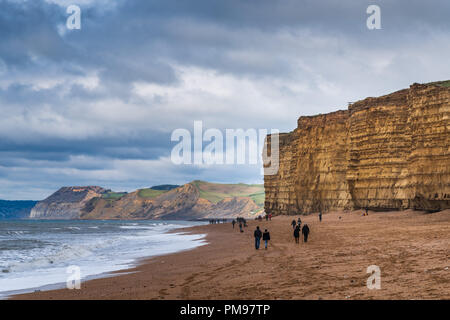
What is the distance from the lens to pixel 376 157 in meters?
52.7

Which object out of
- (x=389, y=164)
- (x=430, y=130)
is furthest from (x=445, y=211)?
(x=389, y=164)

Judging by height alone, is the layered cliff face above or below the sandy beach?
above

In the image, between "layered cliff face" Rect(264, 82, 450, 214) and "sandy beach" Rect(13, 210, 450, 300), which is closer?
"sandy beach" Rect(13, 210, 450, 300)

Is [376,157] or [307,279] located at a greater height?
[376,157]

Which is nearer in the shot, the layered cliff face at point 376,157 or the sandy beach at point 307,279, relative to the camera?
the sandy beach at point 307,279

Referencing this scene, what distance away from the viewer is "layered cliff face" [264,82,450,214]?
40.1m

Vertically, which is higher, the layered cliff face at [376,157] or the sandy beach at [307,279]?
the layered cliff face at [376,157]

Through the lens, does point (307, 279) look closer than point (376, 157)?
Yes

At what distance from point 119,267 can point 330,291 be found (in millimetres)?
13938

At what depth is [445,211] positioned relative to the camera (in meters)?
36.5

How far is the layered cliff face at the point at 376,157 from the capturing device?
40125mm

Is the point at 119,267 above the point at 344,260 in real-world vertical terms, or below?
below

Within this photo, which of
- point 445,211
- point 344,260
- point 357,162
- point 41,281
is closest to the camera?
point 344,260
